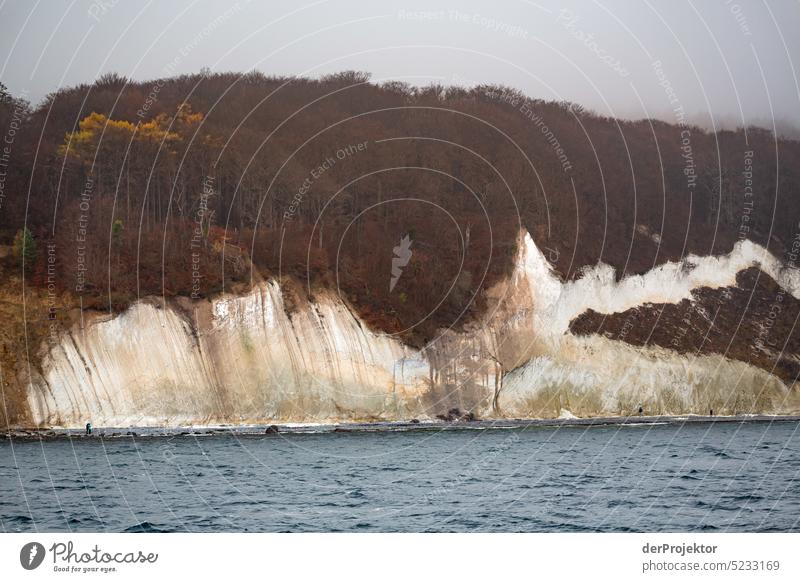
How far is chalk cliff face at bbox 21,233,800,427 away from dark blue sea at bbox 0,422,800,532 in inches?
267

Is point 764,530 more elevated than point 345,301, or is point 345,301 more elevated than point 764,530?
point 345,301

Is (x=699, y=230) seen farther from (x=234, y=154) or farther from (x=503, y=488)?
(x=503, y=488)

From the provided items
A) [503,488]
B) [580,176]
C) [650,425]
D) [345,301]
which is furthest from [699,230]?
[503,488]

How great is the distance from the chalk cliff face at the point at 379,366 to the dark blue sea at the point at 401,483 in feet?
22.3

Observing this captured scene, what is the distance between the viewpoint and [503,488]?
54500 mm

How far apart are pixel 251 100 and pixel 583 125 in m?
38.7

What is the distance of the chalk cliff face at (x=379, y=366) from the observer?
88062 millimetres
